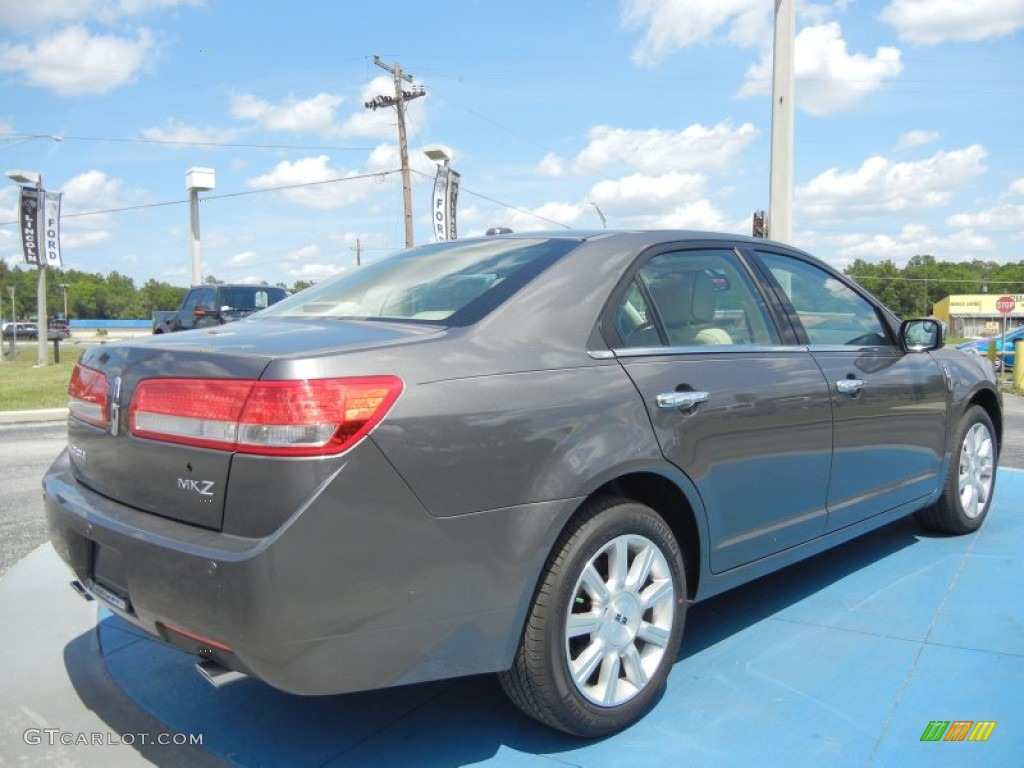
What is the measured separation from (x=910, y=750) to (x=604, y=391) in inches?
56.5

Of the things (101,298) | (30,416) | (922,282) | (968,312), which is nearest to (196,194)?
(30,416)

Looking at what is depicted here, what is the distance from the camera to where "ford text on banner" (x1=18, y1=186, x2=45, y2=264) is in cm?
2448

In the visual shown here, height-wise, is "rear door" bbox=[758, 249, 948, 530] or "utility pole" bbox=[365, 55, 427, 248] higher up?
"utility pole" bbox=[365, 55, 427, 248]

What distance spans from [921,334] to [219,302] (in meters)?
16.1

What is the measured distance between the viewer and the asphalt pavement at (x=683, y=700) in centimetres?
263

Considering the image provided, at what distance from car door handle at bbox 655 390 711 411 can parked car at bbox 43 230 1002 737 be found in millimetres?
14

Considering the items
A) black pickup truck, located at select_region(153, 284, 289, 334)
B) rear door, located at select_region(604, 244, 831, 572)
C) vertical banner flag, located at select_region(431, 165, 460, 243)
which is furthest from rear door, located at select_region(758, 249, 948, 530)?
vertical banner flag, located at select_region(431, 165, 460, 243)

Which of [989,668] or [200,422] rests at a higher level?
[200,422]

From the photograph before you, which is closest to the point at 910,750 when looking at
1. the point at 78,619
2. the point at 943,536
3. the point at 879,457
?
the point at 879,457

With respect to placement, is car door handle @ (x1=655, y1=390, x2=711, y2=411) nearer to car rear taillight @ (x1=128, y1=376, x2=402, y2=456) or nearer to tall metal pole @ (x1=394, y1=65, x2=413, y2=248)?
car rear taillight @ (x1=128, y1=376, x2=402, y2=456)

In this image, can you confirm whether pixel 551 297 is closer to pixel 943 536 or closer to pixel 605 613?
pixel 605 613

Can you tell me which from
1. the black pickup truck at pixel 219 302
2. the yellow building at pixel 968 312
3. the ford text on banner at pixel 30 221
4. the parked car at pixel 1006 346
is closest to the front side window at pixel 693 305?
the black pickup truck at pixel 219 302

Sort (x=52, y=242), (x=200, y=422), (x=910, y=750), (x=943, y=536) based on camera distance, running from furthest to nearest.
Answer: (x=52, y=242), (x=943, y=536), (x=910, y=750), (x=200, y=422)

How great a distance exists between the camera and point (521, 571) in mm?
2393
